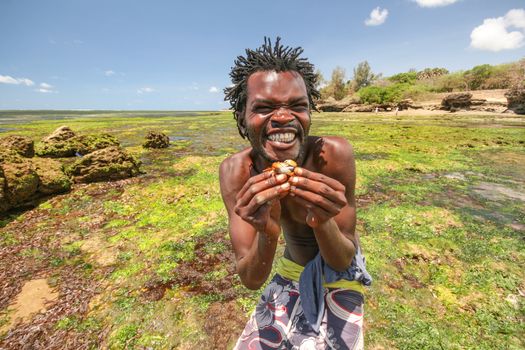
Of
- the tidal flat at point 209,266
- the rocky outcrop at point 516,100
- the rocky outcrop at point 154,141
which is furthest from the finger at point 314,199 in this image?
the rocky outcrop at point 516,100

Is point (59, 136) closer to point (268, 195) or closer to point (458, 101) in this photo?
point (268, 195)

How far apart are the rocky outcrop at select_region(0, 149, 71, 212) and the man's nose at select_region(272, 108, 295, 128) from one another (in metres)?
8.13

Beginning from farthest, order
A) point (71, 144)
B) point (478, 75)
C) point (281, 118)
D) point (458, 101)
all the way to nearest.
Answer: point (478, 75), point (458, 101), point (71, 144), point (281, 118)

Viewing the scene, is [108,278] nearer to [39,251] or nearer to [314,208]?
[39,251]

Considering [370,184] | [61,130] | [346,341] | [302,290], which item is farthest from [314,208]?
[61,130]

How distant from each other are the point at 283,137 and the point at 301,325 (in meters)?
1.62

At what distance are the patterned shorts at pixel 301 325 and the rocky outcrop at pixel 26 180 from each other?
7.83 m

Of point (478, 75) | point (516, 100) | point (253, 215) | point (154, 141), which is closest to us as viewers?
point (253, 215)

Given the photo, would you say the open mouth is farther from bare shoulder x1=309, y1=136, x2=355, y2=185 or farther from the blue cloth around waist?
the blue cloth around waist

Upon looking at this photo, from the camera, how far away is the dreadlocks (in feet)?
7.61

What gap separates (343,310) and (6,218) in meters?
8.52

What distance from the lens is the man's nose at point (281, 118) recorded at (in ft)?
6.67

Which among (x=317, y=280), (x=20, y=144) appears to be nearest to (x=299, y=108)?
(x=317, y=280)

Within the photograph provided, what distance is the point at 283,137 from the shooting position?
2090 millimetres
